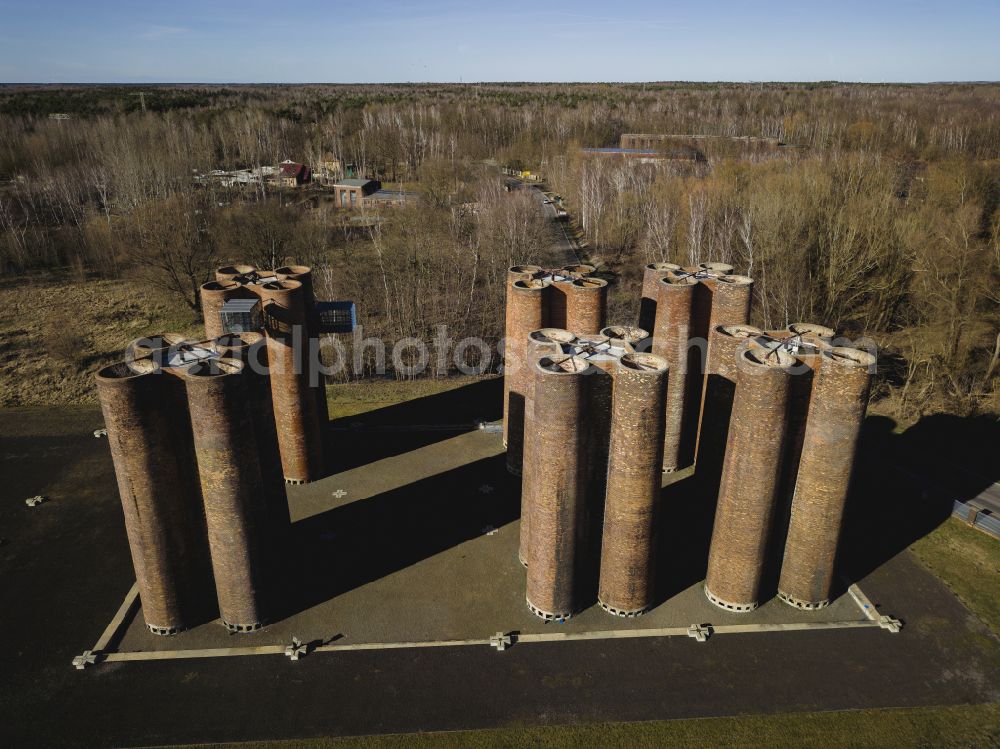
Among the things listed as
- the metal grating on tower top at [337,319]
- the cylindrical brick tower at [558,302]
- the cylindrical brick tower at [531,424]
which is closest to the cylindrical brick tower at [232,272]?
the metal grating on tower top at [337,319]

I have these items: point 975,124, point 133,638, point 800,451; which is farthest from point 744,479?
point 975,124

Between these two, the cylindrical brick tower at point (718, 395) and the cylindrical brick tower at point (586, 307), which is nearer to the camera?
the cylindrical brick tower at point (718, 395)

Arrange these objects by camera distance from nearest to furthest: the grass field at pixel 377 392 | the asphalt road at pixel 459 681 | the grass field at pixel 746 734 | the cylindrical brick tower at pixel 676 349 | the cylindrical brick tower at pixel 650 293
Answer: the grass field at pixel 746 734 < the asphalt road at pixel 459 681 < the cylindrical brick tower at pixel 676 349 < the cylindrical brick tower at pixel 650 293 < the grass field at pixel 377 392

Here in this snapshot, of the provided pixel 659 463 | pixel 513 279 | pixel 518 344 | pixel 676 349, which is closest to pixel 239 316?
pixel 518 344

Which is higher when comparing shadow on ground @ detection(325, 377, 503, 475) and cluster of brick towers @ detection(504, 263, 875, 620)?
cluster of brick towers @ detection(504, 263, 875, 620)

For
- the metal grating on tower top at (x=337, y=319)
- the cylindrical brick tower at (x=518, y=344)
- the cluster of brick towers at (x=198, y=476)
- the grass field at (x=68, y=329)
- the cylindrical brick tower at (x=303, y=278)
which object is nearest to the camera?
the cluster of brick towers at (x=198, y=476)

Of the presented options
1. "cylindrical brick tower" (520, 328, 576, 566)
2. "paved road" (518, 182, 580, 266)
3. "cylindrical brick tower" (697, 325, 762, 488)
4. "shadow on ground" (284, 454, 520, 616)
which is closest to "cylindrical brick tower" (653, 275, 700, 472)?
"cylindrical brick tower" (697, 325, 762, 488)

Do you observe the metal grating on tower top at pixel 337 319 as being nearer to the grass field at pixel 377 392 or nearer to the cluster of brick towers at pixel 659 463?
the grass field at pixel 377 392

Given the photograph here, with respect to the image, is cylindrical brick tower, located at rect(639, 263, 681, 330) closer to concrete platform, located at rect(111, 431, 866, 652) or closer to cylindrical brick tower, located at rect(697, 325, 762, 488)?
cylindrical brick tower, located at rect(697, 325, 762, 488)
